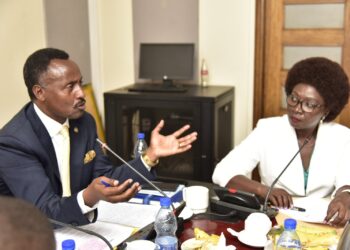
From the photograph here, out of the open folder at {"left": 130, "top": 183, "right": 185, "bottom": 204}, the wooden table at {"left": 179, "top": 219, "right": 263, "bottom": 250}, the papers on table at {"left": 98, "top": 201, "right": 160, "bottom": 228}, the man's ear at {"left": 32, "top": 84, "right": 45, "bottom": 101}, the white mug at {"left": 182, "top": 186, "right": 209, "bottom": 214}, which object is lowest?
the papers on table at {"left": 98, "top": 201, "right": 160, "bottom": 228}

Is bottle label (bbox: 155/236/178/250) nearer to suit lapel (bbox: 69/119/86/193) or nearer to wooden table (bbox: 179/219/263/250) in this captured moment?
wooden table (bbox: 179/219/263/250)

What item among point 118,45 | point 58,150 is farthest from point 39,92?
point 118,45

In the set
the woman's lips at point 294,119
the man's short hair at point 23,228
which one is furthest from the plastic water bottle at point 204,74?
the man's short hair at point 23,228

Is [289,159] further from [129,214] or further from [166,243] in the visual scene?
[166,243]

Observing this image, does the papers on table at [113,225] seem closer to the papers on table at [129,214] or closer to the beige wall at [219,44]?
the papers on table at [129,214]

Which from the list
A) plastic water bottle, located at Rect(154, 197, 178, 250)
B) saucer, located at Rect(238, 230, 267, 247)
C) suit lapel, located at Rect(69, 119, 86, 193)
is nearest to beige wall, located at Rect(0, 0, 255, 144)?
suit lapel, located at Rect(69, 119, 86, 193)

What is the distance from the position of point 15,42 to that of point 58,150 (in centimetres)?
131

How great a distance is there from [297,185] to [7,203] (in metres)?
1.54

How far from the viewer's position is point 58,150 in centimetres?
164

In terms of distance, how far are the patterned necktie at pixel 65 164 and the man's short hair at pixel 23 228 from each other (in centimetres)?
99

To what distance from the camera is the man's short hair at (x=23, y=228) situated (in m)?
0.59

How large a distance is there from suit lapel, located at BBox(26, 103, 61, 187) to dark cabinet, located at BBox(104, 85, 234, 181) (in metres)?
1.39

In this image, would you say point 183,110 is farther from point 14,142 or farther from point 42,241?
point 42,241

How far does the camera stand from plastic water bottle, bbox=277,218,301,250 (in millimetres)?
1219
